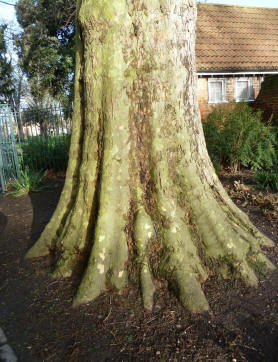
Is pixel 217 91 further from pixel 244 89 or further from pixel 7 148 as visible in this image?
pixel 7 148

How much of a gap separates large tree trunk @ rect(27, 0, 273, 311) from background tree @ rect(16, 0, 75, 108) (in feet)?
67.6

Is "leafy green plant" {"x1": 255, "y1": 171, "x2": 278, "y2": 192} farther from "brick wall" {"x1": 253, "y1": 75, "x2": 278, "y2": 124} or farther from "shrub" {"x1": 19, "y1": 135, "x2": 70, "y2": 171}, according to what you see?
"shrub" {"x1": 19, "y1": 135, "x2": 70, "y2": 171}

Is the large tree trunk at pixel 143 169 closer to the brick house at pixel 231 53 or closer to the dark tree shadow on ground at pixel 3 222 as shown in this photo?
the dark tree shadow on ground at pixel 3 222

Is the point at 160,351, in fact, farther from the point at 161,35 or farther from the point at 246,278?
the point at 161,35

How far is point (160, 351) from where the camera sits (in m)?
2.31

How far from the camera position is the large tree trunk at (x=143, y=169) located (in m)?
2.99

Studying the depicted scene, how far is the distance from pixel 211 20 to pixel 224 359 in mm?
16622

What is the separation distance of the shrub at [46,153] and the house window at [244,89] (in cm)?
850

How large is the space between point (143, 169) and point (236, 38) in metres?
14.9

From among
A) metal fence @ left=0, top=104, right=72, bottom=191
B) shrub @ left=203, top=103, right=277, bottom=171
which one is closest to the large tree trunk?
shrub @ left=203, top=103, right=277, bottom=171

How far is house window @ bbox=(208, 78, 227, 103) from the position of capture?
14414 millimetres

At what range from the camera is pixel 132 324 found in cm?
260

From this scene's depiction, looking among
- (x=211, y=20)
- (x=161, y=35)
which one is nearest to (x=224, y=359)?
(x=161, y=35)

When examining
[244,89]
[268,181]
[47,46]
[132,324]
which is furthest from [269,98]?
[47,46]
